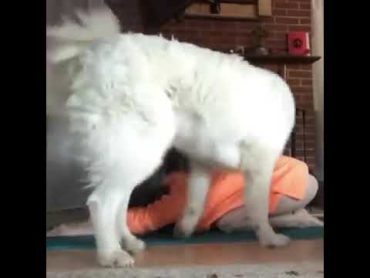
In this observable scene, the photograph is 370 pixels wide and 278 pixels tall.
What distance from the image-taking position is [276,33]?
1518mm

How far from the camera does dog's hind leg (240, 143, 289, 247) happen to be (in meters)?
1.54

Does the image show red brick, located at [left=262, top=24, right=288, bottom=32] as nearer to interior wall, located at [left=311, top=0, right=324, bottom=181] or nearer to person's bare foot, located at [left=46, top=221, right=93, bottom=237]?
interior wall, located at [left=311, top=0, right=324, bottom=181]

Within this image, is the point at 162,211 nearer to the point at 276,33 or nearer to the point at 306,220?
the point at 306,220

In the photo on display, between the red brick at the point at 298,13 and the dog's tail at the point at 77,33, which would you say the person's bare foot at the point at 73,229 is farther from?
the red brick at the point at 298,13

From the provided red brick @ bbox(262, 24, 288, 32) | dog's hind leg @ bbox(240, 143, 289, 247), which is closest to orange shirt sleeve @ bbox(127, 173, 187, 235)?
dog's hind leg @ bbox(240, 143, 289, 247)

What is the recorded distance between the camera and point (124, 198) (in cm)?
146

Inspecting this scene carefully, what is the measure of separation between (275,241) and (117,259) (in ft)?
1.16

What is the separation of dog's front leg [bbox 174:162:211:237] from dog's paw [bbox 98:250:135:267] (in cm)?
12

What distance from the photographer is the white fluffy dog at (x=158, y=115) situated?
146 centimetres

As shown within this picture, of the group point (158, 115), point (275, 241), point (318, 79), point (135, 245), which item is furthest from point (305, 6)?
point (135, 245)

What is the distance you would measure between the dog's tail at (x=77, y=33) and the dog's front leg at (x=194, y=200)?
1.13 feet
